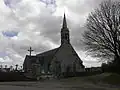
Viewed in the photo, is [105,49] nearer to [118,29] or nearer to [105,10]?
[118,29]

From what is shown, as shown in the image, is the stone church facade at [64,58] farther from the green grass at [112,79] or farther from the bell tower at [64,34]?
the green grass at [112,79]

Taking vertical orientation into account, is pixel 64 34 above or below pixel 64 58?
above

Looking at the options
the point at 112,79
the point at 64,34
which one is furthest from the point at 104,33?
the point at 64,34

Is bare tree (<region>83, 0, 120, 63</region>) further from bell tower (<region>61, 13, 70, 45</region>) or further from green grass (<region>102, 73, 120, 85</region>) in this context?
bell tower (<region>61, 13, 70, 45</region>)

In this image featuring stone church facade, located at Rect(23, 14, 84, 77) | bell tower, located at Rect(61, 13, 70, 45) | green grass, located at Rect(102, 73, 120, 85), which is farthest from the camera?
bell tower, located at Rect(61, 13, 70, 45)

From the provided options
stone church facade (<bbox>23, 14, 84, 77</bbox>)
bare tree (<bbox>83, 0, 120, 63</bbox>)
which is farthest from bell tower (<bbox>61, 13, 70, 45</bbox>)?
bare tree (<bbox>83, 0, 120, 63</bbox>)

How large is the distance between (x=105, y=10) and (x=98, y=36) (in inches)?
190

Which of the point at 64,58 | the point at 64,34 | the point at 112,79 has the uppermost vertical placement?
the point at 64,34

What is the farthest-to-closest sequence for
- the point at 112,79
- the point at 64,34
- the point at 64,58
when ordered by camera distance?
the point at 64,58, the point at 64,34, the point at 112,79

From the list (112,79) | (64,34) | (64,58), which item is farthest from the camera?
(64,58)

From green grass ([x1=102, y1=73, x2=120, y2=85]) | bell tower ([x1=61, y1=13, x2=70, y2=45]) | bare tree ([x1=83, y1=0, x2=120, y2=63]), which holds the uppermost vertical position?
bell tower ([x1=61, y1=13, x2=70, y2=45])

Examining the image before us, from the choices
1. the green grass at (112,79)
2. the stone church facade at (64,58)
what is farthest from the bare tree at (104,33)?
the stone church facade at (64,58)

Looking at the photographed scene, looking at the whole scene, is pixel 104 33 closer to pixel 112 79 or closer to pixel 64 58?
pixel 112 79

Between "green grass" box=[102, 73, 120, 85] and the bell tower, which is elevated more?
the bell tower
